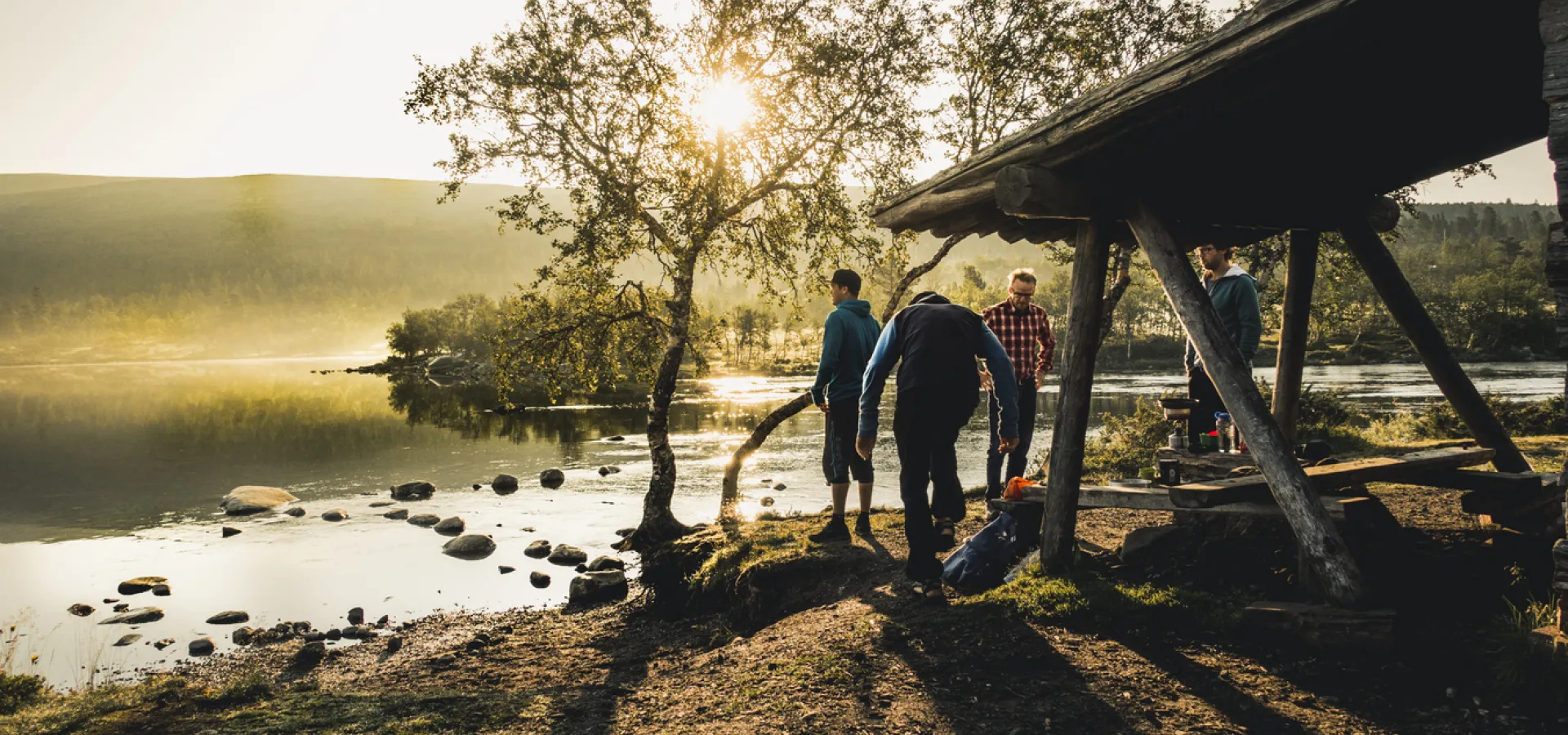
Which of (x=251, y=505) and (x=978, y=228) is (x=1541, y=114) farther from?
(x=251, y=505)

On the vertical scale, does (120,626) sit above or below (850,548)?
below

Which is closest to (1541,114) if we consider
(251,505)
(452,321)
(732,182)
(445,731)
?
(445,731)

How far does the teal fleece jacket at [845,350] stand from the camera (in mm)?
7996

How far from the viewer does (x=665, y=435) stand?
570 inches

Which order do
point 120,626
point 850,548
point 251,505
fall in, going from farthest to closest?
point 251,505, point 120,626, point 850,548

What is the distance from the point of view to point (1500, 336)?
72.9 m

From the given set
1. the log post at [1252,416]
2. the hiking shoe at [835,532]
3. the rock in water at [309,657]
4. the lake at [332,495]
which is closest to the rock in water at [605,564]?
the lake at [332,495]

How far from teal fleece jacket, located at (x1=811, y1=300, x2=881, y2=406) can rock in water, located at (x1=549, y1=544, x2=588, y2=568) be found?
Result: 7818 millimetres

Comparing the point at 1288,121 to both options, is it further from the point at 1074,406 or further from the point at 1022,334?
the point at 1022,334

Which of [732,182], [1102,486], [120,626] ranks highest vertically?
[732,182]

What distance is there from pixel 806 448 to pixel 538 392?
1386 inches

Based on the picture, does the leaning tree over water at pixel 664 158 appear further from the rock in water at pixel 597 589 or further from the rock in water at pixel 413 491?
the rock in water at pixel 413 491

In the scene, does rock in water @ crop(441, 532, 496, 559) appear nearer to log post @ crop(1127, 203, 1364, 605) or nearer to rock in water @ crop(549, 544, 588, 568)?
rock in water @ crop(549, 544, 588, 568)

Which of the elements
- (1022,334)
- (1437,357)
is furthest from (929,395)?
(1437,357)
